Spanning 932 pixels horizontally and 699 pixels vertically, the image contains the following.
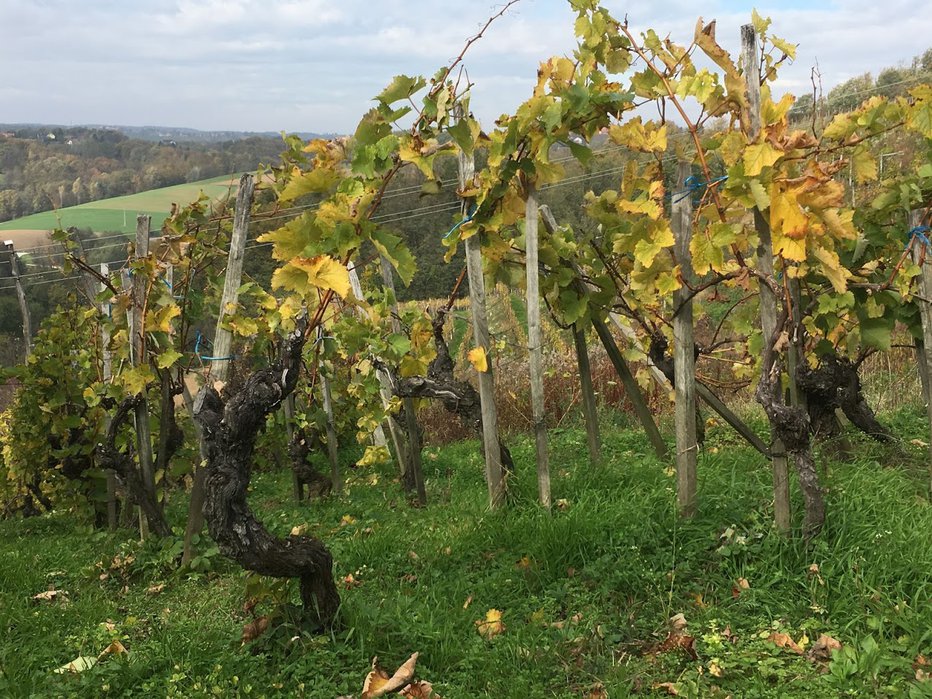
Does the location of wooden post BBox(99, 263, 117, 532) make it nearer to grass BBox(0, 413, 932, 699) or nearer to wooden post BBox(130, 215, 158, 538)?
wooden post BBox(130, 215, 158, 538)

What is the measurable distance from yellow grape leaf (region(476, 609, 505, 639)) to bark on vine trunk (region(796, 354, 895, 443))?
80.5 inches

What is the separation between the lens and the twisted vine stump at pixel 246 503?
2.74m

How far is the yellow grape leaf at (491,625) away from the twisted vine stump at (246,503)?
0.61 meters

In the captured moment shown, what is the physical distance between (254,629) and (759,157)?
8.94 ft

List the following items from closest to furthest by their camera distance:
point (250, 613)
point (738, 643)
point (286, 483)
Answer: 1. point (738, 643)
2. point (250, 613)
3. point (286, 483)

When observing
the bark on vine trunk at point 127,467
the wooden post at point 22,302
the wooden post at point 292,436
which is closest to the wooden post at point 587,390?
the wooden post at point 292,436

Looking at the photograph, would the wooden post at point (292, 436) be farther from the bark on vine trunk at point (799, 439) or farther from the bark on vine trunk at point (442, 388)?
the bark on vine trunk at point (799, 439)

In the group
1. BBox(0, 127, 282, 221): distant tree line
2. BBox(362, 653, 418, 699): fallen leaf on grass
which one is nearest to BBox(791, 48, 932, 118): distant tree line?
BBox(0, 127, 282, 221): distant tree line

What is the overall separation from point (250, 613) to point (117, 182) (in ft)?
107

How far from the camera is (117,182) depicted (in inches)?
1226

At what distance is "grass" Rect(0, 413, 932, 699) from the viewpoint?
2564 mm

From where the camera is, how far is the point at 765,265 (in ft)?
9.53

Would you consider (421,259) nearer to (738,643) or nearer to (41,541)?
(41,541)

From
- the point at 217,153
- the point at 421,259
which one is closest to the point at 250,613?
the point at 421,259
